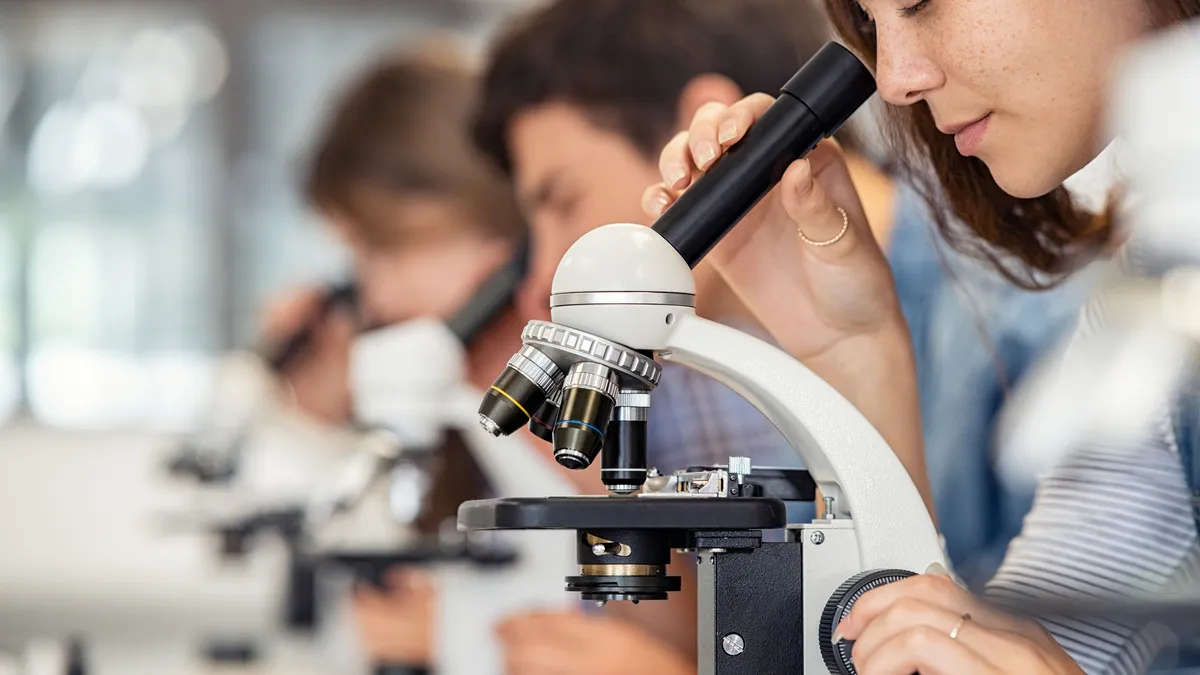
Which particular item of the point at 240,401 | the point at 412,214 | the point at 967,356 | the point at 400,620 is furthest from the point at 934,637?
the point at 240,401

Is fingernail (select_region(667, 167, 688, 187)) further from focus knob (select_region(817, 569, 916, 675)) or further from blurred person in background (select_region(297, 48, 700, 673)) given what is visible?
blurred person in background (select_region(297, 48, 700, 673))

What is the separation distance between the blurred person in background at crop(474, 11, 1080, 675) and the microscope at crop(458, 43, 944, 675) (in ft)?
0.29

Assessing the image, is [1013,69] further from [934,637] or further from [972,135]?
[934,637]

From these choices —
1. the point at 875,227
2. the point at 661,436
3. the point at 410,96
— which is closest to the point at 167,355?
the point at 410,96

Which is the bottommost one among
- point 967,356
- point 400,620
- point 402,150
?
point 400,620

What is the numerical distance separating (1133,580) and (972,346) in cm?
59

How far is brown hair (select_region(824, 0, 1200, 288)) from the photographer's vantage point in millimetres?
1164

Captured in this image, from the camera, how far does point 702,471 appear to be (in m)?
0.90

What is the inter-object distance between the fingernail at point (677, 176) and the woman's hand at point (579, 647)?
666mm

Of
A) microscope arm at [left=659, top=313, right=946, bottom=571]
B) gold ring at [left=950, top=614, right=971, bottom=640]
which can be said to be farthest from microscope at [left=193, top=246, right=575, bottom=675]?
gold ring at [left=950, top=614, right=971, bottom=640]

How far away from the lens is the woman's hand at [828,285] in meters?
1.11

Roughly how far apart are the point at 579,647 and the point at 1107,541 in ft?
2.80

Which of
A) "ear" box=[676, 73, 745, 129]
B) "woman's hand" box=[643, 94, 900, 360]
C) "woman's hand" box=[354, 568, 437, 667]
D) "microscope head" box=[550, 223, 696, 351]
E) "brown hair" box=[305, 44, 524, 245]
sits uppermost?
"brown hair" box=[305, 44, 524, 245]

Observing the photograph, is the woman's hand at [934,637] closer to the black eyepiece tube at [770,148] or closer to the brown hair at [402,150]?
the black eyepiece tube at [770,148]
